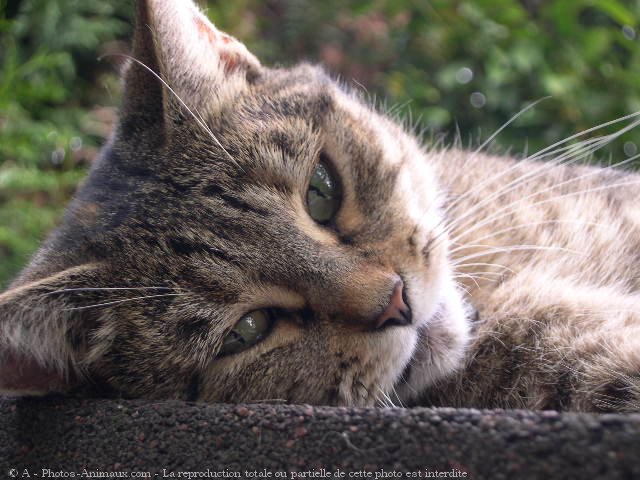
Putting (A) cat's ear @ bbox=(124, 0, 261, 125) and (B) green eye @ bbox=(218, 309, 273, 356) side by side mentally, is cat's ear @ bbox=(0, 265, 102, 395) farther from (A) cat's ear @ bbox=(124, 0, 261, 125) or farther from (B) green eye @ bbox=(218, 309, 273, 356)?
(A) cat's ear @ bbox=(124, 0, 261, 125)

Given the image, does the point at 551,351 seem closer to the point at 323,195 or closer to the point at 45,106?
the point at 323,195

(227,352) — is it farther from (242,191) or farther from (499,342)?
(499,342)

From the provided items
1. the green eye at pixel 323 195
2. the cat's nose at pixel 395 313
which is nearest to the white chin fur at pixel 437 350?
the cat's nose at pixel 395 313

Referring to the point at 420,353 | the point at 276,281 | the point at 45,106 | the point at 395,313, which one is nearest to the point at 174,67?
the point at 276,281

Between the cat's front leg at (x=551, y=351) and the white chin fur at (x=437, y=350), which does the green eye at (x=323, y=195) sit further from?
the cat's front leg at (x=551, y=351)

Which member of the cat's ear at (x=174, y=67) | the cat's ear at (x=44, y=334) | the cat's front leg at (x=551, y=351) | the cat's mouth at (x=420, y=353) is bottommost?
the cat's ear at (x=44, y=334)

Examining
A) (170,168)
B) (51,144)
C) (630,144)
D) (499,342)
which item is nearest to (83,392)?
(170,168)

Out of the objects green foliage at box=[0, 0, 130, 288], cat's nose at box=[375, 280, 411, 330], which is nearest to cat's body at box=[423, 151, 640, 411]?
cat's nose at box=[375, 280, 411, 330]
